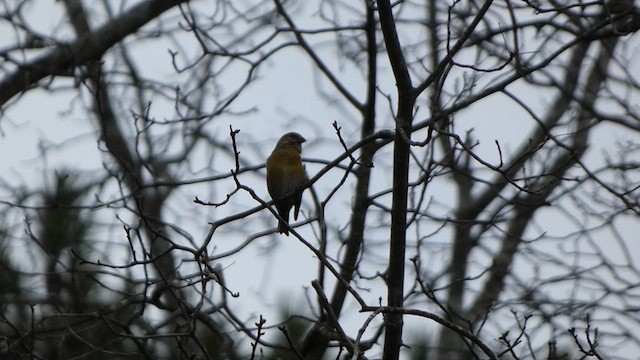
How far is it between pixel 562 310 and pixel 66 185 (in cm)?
387

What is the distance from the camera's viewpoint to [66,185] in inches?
269

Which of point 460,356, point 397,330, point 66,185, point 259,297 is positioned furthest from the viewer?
point 460,356

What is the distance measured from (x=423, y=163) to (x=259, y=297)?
7.01ft

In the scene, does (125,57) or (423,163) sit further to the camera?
(125,57)

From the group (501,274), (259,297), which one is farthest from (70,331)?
(501,274)

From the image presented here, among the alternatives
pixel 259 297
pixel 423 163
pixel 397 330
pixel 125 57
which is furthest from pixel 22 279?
pixel 125 57

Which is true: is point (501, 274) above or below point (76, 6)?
below

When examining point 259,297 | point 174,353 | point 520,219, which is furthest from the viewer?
point 520,219

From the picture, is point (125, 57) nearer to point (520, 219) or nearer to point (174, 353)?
point (520, 219)

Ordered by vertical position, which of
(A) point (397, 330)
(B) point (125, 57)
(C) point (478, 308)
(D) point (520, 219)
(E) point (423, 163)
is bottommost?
(A) point (397, 330)

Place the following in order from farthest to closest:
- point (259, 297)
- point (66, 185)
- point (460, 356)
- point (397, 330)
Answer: point (460, 356) → point (259, 297) → point (66, 185) → point (397, 330)

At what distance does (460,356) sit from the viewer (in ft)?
28.1

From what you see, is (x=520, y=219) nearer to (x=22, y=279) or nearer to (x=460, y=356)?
(x=460, y=356)

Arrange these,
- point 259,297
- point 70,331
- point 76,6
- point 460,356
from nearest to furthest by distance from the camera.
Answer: point 70,331
point 259,297
point 460,356
point 76,6
